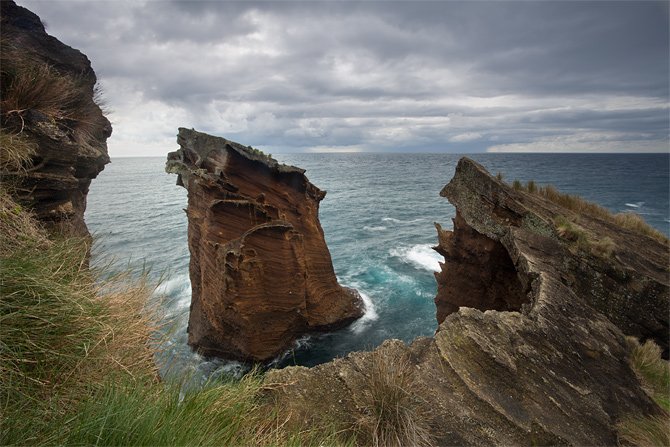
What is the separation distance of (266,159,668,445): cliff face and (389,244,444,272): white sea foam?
16.8 metres

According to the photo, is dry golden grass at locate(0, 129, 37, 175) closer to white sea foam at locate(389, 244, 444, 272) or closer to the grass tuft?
the grass tuft

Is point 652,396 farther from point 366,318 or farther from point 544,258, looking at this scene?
point 366,318

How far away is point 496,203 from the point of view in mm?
8641

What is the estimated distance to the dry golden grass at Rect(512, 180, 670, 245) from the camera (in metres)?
9.80

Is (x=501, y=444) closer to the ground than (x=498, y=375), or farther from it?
closer to the ground

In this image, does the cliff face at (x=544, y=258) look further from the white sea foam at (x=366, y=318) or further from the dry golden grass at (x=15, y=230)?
the white sea foam at (x=366, y=318)

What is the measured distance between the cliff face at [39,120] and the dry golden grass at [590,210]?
1072 cm

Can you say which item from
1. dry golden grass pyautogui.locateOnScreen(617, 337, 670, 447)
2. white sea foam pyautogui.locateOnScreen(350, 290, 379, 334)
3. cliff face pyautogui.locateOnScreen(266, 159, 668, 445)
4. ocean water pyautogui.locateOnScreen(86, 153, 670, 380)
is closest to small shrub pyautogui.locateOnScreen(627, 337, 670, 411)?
dry golden grass pyautogui.locateOnScreen(617, 337, 670, 447)

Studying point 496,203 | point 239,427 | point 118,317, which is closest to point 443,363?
point 239,427

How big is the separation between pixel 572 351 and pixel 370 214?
3612cm

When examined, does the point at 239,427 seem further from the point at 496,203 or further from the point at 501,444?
the point at 496,203

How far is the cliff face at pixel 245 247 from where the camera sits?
532 inches

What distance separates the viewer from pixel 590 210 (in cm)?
1032

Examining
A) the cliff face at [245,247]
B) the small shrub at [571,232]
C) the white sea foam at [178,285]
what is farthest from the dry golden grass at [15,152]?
the white sea foam at [178,285]
